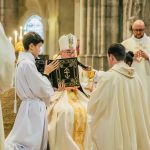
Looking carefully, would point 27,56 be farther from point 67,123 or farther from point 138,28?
point 138,28

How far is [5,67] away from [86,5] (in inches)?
527

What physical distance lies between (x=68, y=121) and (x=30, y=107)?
0.66m

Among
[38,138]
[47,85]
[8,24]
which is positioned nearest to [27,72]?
[47,85]

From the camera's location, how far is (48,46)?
24.7 meters

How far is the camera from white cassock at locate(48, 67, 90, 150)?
24.1 ft

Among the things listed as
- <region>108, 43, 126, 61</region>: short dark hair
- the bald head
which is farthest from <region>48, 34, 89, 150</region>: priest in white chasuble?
<region>108, 43, 126, 61</region>: short dark hair

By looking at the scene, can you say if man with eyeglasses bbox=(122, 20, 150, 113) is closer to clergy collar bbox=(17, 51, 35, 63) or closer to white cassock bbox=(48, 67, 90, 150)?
white cassock bbox=(48, 67, 90, 150)

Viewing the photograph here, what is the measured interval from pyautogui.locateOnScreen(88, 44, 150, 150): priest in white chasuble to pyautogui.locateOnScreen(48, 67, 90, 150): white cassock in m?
1.15

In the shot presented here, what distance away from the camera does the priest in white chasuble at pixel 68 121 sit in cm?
734

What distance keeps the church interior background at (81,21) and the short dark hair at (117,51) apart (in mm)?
2604

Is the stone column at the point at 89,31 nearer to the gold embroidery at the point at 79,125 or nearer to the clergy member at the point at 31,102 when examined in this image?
the gold embroidery at the point at 79,125

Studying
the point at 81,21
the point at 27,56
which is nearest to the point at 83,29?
the point at 81,21

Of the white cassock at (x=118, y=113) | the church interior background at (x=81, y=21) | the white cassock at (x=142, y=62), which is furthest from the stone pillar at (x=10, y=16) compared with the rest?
the white cassock at (x=118, y=113)

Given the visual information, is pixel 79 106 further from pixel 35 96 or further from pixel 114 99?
pixel 114 99
